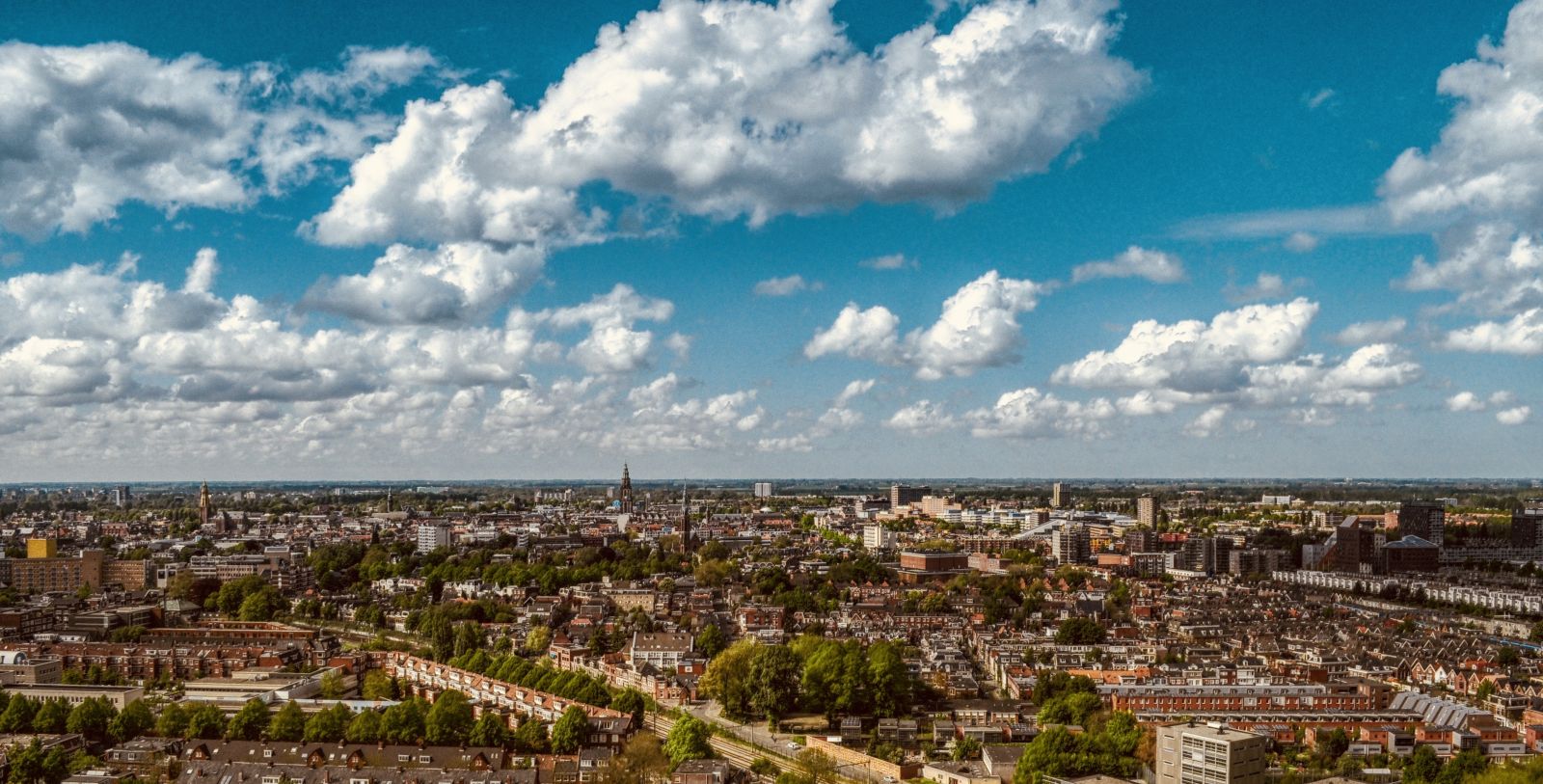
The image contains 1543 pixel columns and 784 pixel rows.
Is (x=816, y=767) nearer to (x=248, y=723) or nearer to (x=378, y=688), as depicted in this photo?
(x=248, y=723)

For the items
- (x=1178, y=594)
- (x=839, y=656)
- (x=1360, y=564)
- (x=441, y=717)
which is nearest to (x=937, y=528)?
(x=1360, y=564)

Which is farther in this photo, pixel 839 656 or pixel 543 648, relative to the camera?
pixel 543 648

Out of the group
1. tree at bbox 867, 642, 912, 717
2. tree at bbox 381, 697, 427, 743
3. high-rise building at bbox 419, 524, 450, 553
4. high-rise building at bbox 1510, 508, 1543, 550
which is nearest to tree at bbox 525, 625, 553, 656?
tree at bbox 867, 642, 912, 717

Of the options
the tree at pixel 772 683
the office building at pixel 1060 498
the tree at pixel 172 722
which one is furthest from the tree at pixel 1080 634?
the office building at pixel 1060 498

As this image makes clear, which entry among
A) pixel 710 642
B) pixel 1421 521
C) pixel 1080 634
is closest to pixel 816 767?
pixel 710 642

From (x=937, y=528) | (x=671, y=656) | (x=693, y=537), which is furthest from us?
(x=937, y=528)

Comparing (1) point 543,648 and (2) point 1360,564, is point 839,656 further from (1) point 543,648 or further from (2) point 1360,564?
(2) point 1360,564
